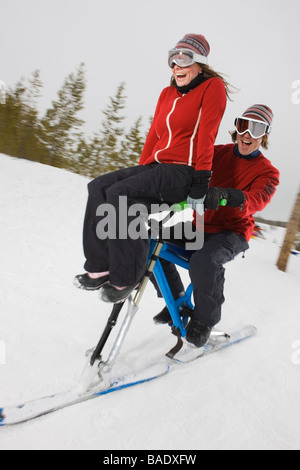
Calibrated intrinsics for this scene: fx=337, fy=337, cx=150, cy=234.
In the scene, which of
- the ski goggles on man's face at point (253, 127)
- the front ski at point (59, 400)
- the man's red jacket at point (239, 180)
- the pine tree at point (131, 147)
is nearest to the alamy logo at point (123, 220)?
the man's red jacket at point (239, 180)

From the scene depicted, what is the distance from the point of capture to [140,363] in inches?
128

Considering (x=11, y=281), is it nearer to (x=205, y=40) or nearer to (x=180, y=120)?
(x=180, y=120)

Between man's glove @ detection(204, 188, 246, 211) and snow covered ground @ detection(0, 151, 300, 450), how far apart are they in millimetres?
1553

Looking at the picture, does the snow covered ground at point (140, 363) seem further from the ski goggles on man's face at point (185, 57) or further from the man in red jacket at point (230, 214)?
the ski goggles on man's face at point (185, 57)

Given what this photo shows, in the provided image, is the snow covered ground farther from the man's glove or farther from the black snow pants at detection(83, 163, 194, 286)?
the man's glove

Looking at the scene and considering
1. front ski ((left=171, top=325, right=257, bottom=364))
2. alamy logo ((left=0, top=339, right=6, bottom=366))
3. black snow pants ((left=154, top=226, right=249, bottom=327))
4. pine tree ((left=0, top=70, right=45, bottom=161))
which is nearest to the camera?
black snow pants ((left=154, top=226, right=249, bottom=327))

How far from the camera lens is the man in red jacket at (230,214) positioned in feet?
9.13

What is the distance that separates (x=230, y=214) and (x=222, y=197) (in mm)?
729

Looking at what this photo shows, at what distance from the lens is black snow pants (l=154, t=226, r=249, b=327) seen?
9.08 feet

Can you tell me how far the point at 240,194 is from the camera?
8.31 feet

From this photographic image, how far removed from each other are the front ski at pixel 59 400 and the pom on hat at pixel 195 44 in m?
2.65

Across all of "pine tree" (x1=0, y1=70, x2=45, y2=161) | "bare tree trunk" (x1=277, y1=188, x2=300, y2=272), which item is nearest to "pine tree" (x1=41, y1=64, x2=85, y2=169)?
"pine tree" (x1=0, y1=70, x2=45, y2=161)
